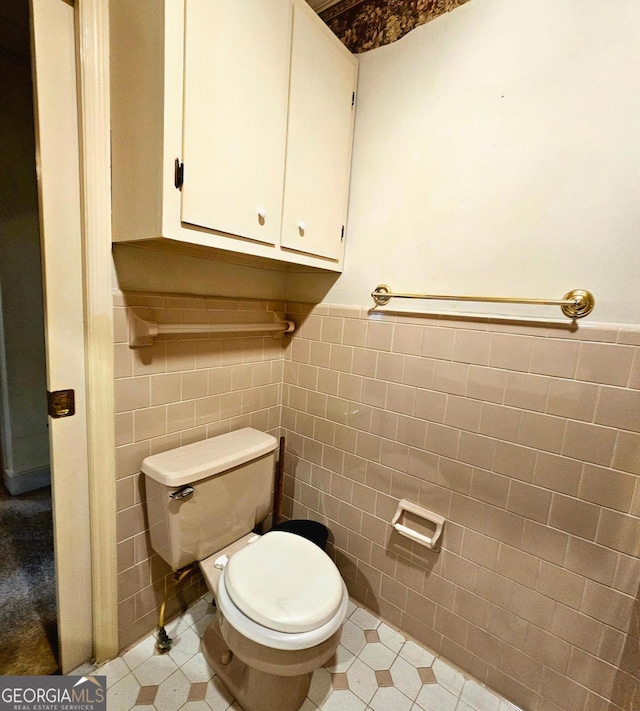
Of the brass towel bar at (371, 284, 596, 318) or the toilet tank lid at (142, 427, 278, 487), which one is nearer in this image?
the brass towel bar at (371, 284, 596, 318)

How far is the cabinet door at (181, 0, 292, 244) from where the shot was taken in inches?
34.9

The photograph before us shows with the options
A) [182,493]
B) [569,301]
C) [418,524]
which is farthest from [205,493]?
[569,301]

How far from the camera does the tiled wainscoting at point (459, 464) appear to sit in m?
1.00

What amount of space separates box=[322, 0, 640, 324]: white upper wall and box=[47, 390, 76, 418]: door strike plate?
107 centimetres

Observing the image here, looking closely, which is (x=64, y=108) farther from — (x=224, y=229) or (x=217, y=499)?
(x=217, y=499)

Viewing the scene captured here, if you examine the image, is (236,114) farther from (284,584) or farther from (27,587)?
(27,587)

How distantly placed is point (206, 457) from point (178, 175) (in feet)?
2.89

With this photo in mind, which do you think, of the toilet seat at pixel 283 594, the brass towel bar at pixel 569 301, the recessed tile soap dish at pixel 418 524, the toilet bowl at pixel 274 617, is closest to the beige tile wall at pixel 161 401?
the toilet bowl at pixel 274 617

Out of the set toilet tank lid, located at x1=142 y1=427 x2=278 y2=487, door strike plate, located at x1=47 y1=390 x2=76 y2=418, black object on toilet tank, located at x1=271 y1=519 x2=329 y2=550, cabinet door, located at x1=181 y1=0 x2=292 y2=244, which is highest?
cabinet door, located at x1=181 y1=0 x2=292 y2=244

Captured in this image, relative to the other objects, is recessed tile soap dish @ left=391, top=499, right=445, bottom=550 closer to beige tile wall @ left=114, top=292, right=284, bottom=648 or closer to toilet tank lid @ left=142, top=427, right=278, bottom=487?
toilet tank lid @ left=142, top=427, right=278, bottom=487

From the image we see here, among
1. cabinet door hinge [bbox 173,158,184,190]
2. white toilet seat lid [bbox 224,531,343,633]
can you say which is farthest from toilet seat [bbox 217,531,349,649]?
cabinet door hinge [bbox 173,158,184,190]

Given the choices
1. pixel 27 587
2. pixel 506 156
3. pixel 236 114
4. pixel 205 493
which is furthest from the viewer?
pixel 27 587

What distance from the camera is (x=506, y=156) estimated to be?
42.9 inches

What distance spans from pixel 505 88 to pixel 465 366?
868 mm
